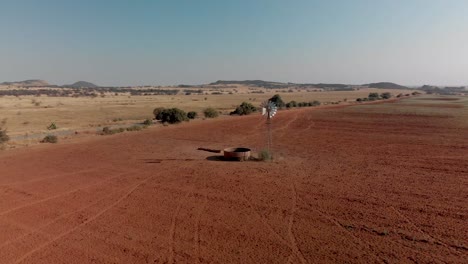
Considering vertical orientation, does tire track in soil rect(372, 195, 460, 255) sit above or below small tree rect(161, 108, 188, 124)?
below

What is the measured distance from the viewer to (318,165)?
16.8 m

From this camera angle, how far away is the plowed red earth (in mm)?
8258

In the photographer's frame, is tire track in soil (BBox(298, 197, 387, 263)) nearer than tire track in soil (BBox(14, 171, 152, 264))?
Yes

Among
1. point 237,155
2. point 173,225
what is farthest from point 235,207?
point 237,155

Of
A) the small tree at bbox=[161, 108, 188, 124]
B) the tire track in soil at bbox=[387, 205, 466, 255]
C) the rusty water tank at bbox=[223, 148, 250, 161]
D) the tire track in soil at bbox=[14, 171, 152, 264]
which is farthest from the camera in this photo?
the small tree at bbox=[161, 108, 188, 124]

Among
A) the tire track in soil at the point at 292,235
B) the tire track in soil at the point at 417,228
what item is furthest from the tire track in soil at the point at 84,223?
the tire track in soil at the point at 417,228

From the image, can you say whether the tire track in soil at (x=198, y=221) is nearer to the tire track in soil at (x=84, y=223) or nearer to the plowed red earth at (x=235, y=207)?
the plowed red earth at (x=235, y=207)

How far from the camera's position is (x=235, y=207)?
11.1 metres

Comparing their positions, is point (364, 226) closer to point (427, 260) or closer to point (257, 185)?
point (427, 260)

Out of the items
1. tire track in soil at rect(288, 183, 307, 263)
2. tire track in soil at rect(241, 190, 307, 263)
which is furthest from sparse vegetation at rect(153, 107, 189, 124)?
tire track in soil at rect(288, 183, 307, 263)

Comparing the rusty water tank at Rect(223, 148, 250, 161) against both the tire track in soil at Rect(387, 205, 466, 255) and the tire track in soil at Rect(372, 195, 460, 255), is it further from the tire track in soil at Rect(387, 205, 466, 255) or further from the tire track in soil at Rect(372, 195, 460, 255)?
the tire track in soil at Rect(387, 205, 466, 255)

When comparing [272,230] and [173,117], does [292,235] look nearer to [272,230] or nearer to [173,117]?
[272,230]

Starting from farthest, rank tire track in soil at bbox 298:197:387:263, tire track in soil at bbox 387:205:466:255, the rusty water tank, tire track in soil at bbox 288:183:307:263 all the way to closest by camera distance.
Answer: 1. the rusty water tank
2. tire track in soil at bbox 387:205:466:255
3. tire track in soil at bbox 288:183:307:263
4. tire track in soil at bbox 298:197:387:263

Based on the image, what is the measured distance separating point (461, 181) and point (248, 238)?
9.27 metres
